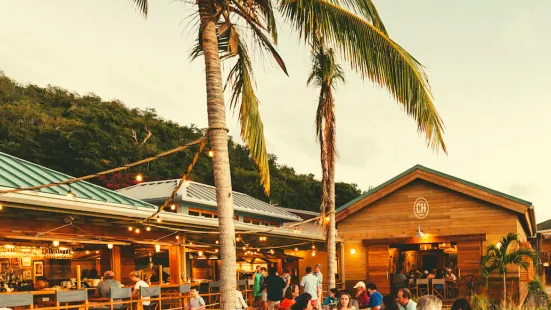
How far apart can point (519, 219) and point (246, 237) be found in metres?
10.1

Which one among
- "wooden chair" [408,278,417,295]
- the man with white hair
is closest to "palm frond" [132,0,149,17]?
the man with white hair

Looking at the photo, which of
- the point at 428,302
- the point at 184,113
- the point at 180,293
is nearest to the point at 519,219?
the point at 180,293

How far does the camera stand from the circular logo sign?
21.5 metres

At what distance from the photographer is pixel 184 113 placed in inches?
2640

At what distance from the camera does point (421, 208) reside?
21562 millimetres

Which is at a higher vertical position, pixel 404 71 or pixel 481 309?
pixel 404 71

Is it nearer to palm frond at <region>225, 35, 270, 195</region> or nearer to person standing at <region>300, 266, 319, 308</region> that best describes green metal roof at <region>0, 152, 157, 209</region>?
person standing at <region>300, 266, 319, 308</region>

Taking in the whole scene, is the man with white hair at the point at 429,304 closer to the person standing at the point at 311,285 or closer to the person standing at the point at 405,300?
the person standing at the point at 405,300

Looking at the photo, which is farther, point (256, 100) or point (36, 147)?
point (36, 147)

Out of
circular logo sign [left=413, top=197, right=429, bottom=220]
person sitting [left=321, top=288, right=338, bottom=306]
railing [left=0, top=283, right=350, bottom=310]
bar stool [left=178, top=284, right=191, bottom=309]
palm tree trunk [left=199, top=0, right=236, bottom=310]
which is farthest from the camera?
circular logo sign [left=413, top=197, right=429, bottom=220]

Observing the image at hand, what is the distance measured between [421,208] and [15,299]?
1529 centimetres

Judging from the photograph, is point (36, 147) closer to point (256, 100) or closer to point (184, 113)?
point (184, 113)

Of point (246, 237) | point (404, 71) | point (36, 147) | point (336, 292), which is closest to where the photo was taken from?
point (404, 71)

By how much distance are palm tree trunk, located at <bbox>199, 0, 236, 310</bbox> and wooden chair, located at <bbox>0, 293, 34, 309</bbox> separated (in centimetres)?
541
